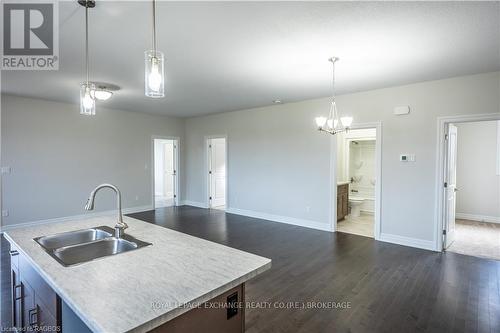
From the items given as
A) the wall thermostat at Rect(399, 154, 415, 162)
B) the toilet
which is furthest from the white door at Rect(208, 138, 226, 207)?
the wall thermostat at Rect(399, 154, 415, 162)

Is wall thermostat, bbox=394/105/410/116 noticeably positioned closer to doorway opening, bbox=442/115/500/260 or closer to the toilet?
doorway opening, bbox=442/115/500/260

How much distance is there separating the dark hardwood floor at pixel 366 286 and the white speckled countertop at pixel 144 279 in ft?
3.89

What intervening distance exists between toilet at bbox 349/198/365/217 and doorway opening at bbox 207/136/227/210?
133 inches

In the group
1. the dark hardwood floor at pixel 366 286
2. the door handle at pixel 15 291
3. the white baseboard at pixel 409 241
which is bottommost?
the dark hardwood floor at pixel 366 286

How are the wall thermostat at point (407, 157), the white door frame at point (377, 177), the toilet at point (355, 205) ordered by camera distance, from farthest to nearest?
the toilet at point (355, 205) < the white door frame at point (377, 177) < the wall thermostat at point (407, 157)

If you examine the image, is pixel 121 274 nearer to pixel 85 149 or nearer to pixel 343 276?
pixel 343 276

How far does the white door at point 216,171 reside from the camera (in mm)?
7820

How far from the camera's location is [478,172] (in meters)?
6.16

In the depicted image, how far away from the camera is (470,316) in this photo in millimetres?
2496

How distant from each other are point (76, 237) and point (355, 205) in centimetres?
611

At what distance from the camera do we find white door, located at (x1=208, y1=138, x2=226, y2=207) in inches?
308

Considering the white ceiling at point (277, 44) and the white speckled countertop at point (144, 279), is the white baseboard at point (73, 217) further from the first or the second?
the white speckled countertop at point (144, 279)

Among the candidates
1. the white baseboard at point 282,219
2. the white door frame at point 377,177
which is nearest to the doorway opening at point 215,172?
the white baseboard at point 282,219

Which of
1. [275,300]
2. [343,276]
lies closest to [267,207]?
[343,276]
